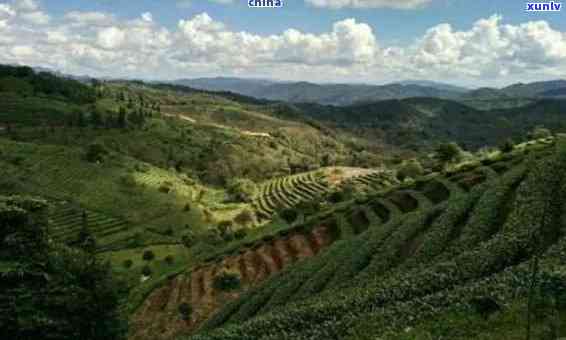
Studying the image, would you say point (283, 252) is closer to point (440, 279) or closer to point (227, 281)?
point (227, 281)

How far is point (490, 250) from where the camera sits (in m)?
31.2

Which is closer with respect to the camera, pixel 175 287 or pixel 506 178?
pixel 506 178

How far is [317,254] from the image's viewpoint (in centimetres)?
5681

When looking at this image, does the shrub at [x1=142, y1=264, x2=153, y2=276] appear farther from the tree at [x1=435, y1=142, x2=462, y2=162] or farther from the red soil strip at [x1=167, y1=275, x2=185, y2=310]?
the tree at [x1=435, y1=142, x2=462, y2=162]

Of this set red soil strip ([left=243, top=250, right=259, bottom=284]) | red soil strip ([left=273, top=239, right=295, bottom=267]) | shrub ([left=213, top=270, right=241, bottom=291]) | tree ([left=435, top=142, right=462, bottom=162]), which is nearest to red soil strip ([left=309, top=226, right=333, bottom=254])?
red soil strip ([left=273, top=239, right=295, bottom=267])

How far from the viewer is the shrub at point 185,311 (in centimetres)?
5847

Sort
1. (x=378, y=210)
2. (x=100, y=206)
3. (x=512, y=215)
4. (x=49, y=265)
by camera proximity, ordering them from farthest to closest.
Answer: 1. (x=100, y=206)
2. (x=378, y=210)
3. (x=49, y=265)
4. (x=512, y=215)

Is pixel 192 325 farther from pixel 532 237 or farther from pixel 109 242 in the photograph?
pixel 109 242

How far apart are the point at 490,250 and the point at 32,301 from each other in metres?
31.3

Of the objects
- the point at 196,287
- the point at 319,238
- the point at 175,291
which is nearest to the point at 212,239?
the point at 175,291

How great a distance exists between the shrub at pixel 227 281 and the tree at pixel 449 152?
6176 cm

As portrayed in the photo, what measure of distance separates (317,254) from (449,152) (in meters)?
62.7

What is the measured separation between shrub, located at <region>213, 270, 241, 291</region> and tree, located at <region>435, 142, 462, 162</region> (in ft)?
203

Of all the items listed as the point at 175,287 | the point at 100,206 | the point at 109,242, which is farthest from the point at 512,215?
the point at 100,206
